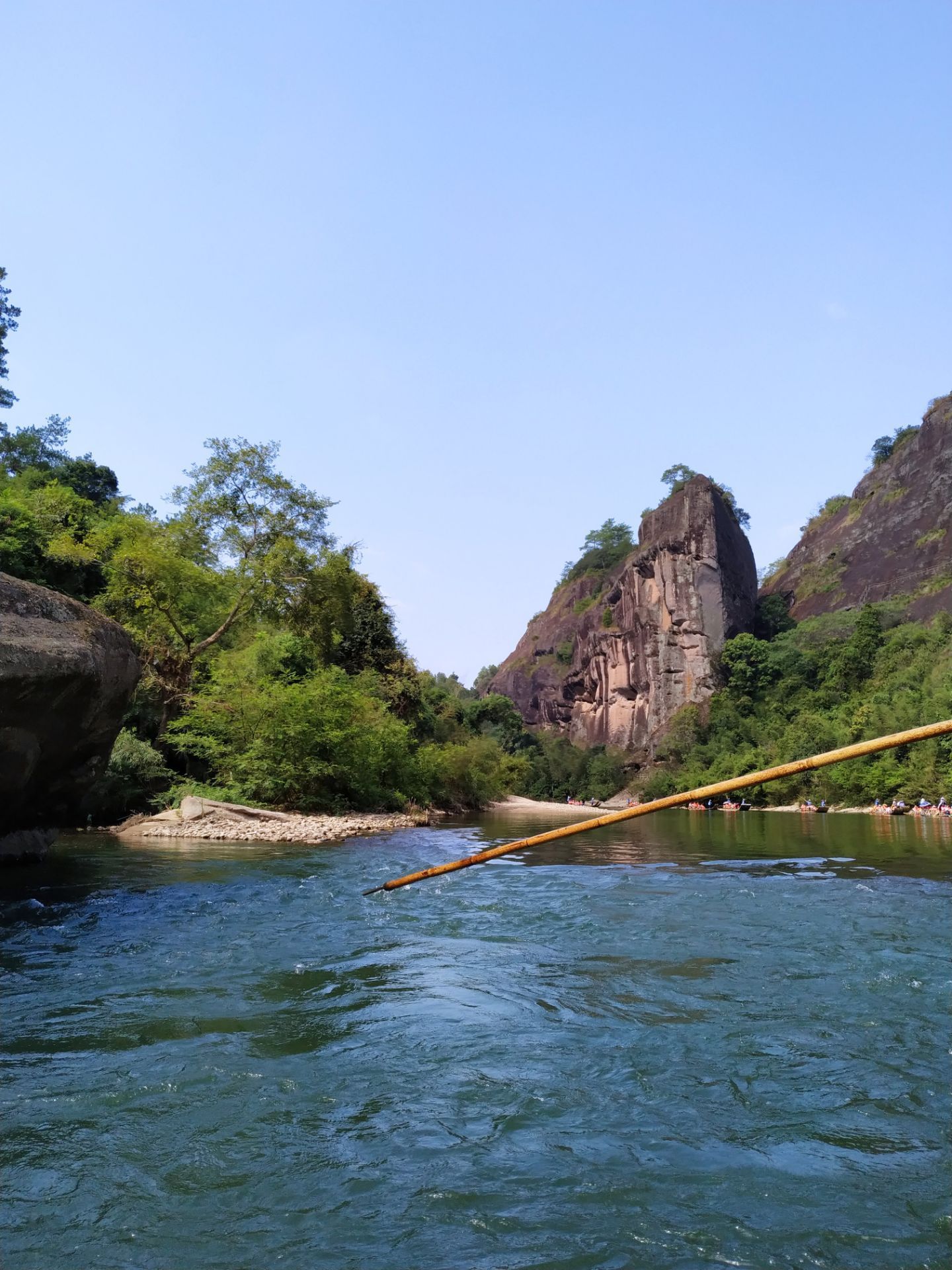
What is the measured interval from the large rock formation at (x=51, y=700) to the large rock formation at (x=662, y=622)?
67.5 m

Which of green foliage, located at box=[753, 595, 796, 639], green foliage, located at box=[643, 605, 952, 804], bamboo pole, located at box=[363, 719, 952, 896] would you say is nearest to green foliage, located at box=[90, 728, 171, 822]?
bamboo pole, located at box=[363, 719, 952, 896]

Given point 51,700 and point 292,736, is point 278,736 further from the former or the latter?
point 51,700

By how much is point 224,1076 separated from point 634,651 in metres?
78.2

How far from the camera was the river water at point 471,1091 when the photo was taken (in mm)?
2648

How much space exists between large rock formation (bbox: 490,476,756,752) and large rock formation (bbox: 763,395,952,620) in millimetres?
6780

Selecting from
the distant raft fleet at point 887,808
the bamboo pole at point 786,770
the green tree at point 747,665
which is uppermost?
the green tree at point 747,665

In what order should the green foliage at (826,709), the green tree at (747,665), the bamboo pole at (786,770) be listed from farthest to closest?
the green tree at (747,665)
the green foliage at (826,709)
the bamboo pole at (786,770)

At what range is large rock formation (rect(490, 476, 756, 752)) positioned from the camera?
2970 inches

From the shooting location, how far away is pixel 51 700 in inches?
348

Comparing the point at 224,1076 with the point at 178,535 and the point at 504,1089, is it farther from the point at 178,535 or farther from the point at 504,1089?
the point at 178,535

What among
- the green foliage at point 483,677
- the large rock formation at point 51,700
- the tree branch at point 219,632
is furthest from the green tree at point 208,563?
the green foliage at point 483,677

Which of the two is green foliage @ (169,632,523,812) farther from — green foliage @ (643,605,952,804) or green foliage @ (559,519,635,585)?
green foliage @ (559,519,635,585)

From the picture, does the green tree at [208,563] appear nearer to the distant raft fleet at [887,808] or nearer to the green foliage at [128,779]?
the green foliage at [128,779]

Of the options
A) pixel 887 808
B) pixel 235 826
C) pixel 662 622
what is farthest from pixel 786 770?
pixel 662 622
